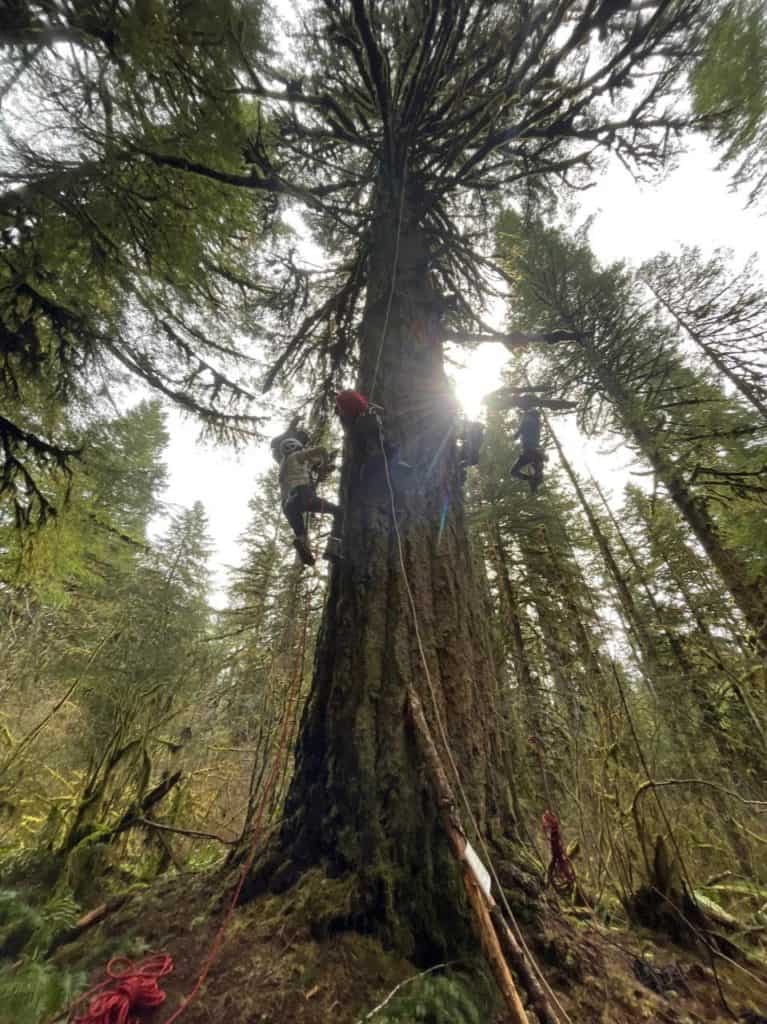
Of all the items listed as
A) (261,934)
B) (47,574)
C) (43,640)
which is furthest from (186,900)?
(43,640)

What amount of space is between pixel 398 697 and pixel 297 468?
252 centimetres

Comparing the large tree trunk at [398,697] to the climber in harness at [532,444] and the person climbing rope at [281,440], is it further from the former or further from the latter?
the climber in harness at [532,444]

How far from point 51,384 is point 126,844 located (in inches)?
163

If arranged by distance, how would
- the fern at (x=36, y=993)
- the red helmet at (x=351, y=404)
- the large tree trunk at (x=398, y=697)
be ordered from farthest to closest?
the red helmet at (x=351, y=404) → the large tree trunk at (x=398, y=697) → the fern at (x=36, y=993)

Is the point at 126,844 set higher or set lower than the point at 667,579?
lower

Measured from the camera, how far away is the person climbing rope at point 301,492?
3744 millimetres

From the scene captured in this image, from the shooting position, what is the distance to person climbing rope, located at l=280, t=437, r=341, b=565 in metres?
3.74

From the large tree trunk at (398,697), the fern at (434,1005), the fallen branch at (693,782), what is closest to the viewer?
the fern at (434,1005)

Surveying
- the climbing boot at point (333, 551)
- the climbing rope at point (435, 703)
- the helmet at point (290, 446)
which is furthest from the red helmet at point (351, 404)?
the helmet at point (290, 446)

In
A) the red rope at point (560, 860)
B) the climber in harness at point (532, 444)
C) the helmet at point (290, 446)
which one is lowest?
the red rope at point (560, 860)

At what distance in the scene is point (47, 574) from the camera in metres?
4.55

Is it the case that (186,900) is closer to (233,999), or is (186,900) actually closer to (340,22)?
(233,999)

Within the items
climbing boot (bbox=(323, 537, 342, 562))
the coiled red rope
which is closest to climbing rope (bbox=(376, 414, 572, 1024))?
climbing boot (bbox=(323, 537, 342, 562))

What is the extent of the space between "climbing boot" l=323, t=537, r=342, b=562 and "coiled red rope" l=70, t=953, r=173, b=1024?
5.85ft
